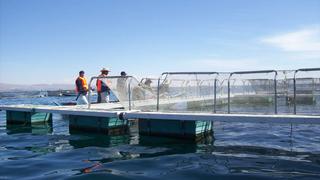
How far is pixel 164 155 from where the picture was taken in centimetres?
1107

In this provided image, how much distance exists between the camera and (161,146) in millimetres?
12469

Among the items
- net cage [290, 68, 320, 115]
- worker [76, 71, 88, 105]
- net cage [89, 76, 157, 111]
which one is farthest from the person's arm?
net cage [290, 68, 320, 115]

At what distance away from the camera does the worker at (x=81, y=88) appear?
1761cm

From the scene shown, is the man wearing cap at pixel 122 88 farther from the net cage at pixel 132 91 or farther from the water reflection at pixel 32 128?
the water reflection at pixel 32 128

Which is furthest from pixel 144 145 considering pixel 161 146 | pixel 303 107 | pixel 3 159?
pixel 303 107

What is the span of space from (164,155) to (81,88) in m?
7.95

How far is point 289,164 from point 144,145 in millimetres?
4959

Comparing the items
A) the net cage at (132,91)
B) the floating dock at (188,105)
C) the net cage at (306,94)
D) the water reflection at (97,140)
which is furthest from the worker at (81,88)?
the net cage at (306,94)

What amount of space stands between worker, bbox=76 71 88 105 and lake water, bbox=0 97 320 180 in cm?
278

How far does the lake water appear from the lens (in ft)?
29.2

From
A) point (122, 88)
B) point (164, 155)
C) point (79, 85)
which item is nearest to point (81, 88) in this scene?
point (79, 85)

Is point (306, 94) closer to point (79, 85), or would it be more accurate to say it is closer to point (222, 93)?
point (222, 93)

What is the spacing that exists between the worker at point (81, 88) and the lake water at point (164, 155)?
9.13ft

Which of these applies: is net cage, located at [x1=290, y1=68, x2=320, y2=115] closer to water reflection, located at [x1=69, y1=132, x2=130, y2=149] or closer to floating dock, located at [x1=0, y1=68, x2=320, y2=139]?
floating dock, located at [x1=0, y1=68, x2=320, y2=139]
